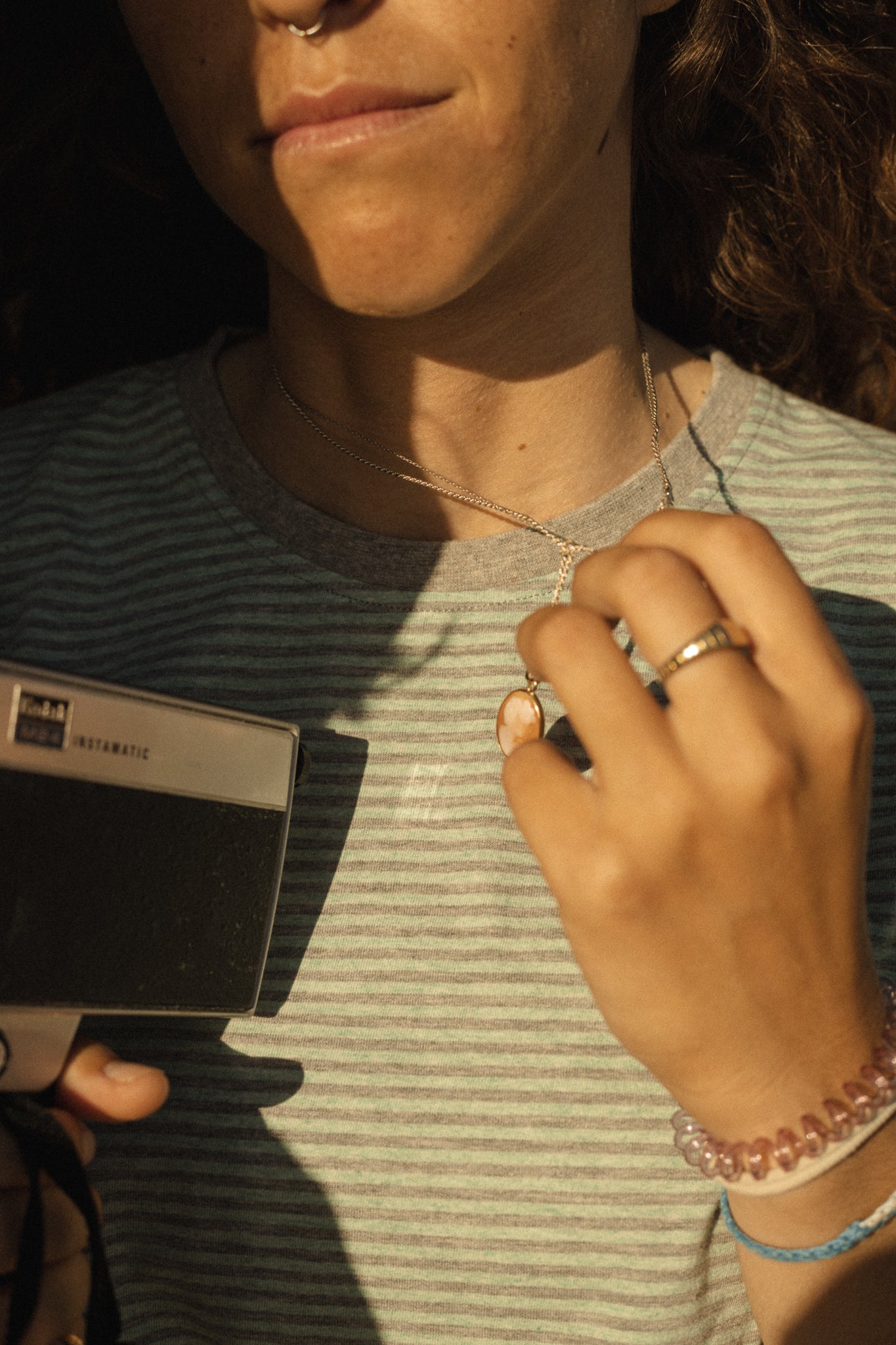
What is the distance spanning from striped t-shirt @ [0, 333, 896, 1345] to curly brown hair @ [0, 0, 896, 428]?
36 cm

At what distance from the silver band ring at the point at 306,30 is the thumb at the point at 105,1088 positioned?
65 cm

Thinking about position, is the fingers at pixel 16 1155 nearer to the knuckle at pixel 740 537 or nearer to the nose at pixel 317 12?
the knuckle at pixel 740 537

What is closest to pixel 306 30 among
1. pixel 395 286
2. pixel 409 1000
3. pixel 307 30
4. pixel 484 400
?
pixel 307 30

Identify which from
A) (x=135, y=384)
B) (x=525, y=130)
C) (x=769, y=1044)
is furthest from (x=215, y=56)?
(x=769, y=1044)

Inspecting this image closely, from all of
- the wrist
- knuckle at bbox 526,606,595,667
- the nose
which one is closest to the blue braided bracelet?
Answer: the wrist

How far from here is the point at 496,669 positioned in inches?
35.9

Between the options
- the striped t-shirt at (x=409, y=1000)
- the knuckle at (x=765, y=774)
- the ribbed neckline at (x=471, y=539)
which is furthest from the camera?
the ribbed neckline at (x=471, y=539)

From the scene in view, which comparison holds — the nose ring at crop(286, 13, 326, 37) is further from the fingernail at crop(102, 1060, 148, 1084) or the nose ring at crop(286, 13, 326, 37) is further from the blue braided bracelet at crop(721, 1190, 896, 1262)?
the blue braided bracelet at crop(721, 1190, 896, 1262)

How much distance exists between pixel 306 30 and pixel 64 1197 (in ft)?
2.37

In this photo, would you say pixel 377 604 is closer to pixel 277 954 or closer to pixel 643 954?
pixel 277 954

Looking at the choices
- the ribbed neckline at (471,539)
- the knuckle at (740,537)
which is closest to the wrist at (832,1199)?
the knuckle at (740,537)

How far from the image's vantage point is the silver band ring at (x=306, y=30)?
78cm

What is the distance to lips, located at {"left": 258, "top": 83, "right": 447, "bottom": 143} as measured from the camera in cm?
79

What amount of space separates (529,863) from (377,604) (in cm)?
23
